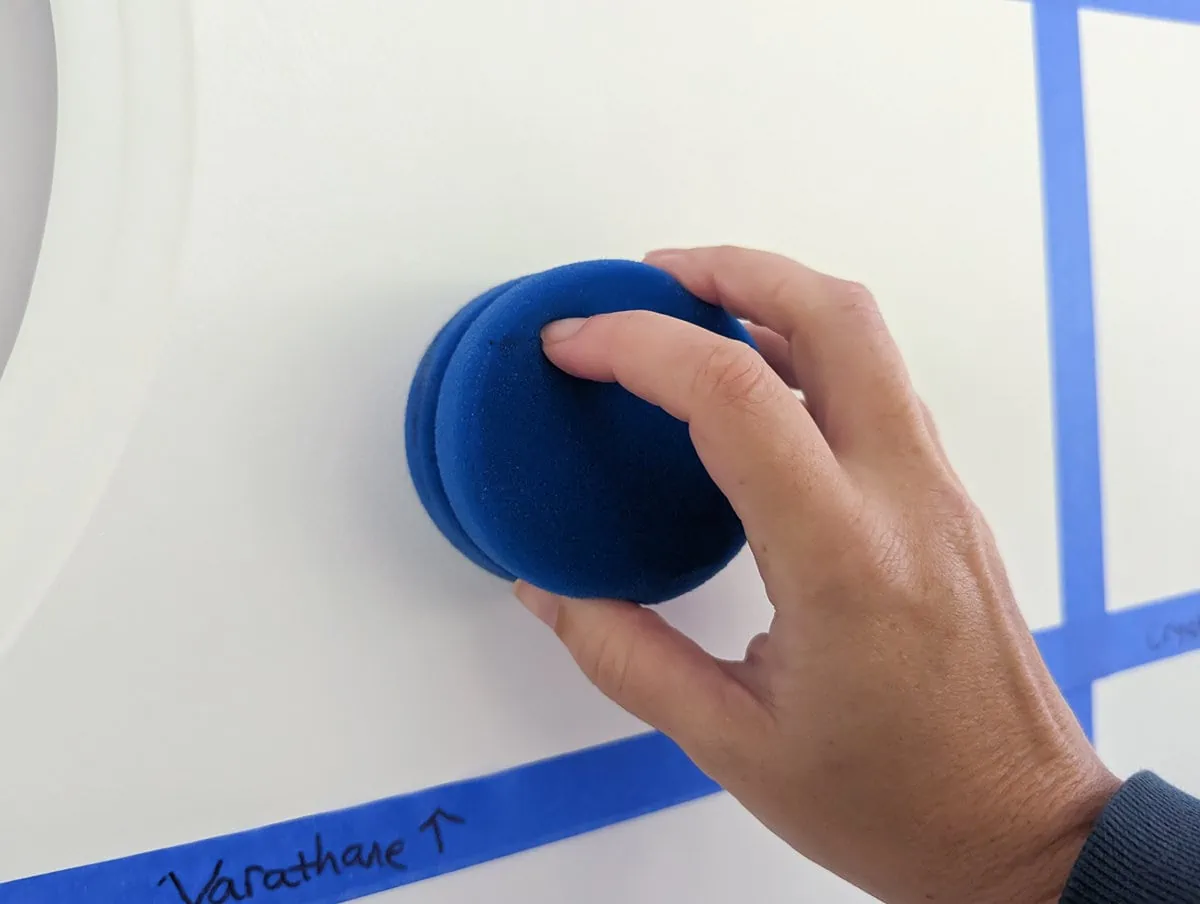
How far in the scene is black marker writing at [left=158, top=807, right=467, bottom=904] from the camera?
0.40 m

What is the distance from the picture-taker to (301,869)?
1.38ft

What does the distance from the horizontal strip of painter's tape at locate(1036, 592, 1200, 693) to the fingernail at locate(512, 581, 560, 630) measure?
40 cm

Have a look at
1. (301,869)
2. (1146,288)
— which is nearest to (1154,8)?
(1146,288)

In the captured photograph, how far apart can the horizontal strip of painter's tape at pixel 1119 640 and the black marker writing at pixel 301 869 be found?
0.47 metres

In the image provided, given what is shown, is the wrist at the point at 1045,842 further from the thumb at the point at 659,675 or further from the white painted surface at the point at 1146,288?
the white painted surface at the point at 1146,288

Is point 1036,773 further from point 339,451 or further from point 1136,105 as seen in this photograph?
point 1136,105

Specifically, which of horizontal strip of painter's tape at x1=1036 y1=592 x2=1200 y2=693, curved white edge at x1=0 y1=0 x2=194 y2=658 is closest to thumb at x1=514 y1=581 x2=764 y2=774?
curved white edge at x1=0 y1=0 x2=194 y2=658

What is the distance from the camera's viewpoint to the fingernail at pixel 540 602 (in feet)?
1.48

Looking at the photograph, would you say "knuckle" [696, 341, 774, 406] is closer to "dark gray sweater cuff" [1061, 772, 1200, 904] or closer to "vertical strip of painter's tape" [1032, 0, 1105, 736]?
"dark gray sweater cuff" [1061, 772, 1200, 904]

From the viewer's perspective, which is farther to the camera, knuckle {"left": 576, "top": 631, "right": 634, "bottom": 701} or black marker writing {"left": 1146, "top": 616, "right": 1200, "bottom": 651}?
black marker writing {"left": 1146, "top": 616, "right": 1200, "bottom": 651}

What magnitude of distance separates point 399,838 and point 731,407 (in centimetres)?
27

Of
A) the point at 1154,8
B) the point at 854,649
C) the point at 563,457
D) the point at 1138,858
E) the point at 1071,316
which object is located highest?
the point at 1154,8

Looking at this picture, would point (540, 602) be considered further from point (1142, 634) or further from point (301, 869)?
point (1142, 634)

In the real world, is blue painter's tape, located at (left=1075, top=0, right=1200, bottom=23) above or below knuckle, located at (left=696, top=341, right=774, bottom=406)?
above
